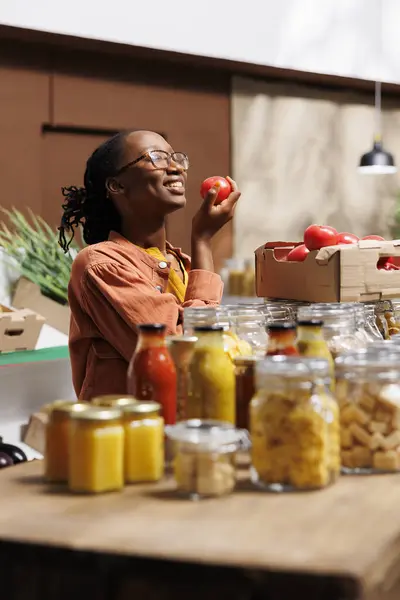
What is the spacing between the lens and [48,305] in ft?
12.7

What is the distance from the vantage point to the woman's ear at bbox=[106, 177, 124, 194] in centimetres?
261

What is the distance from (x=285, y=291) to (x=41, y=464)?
1033 mm

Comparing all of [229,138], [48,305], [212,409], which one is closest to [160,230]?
[212,409]

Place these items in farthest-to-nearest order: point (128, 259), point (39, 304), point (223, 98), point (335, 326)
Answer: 1. point (223, 98)
2. point (39, 304)
3. point (128, 259)
4. point (335, 326)

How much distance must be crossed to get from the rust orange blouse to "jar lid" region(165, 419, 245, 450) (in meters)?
0.79

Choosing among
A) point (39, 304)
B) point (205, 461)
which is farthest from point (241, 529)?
point (39, 304)

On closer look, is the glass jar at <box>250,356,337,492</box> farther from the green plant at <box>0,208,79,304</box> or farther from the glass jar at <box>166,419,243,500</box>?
the green plant at <box>0,208,79,304</box>

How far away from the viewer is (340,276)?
226 cm

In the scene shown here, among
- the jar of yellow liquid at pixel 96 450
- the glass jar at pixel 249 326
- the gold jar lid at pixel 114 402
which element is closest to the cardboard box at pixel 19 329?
the glass jar at pixel 249 326

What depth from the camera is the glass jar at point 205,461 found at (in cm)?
140

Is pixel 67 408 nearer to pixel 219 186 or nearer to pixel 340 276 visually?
pixel 340 276

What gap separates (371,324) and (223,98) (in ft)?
14.5

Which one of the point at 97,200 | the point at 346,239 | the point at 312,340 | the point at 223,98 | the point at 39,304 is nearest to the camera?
the point at 312,340

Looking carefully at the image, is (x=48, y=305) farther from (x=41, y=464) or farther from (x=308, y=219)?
(x=308, y=219)
